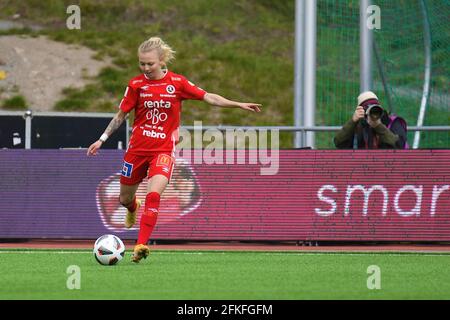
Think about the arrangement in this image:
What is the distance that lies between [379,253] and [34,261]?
411 centimetres

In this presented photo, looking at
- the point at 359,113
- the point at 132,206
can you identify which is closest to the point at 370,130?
the point at 359,113

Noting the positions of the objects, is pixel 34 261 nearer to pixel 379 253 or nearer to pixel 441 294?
pixel 379 253

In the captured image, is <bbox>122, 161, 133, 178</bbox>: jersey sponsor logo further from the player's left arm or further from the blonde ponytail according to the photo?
the blonde ponytail

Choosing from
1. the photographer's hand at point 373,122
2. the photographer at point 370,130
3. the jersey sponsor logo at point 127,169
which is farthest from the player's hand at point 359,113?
the jersey sponsor logo at point 127,169

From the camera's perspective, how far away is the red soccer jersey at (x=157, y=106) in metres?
13.0

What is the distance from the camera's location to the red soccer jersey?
13.0m

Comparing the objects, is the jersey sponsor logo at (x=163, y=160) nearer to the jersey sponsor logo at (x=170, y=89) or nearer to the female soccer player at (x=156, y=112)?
the female soccer player at (x=156, y=112)

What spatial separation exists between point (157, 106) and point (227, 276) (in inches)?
101

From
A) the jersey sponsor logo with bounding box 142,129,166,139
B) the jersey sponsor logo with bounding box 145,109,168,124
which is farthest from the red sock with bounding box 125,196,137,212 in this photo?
the jersey sponsor logo with bounding box 145,109,168,124

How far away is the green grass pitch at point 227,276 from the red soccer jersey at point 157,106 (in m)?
1.26

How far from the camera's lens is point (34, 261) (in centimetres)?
1305

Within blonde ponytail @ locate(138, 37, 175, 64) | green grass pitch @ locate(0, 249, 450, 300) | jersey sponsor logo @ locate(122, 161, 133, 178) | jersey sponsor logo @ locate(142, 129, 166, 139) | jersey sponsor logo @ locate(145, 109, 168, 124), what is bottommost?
green grass pitch @ locate(0, 249, 450, 300)

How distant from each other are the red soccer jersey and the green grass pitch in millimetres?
1265

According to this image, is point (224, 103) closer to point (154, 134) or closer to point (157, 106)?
point (157, 106)
